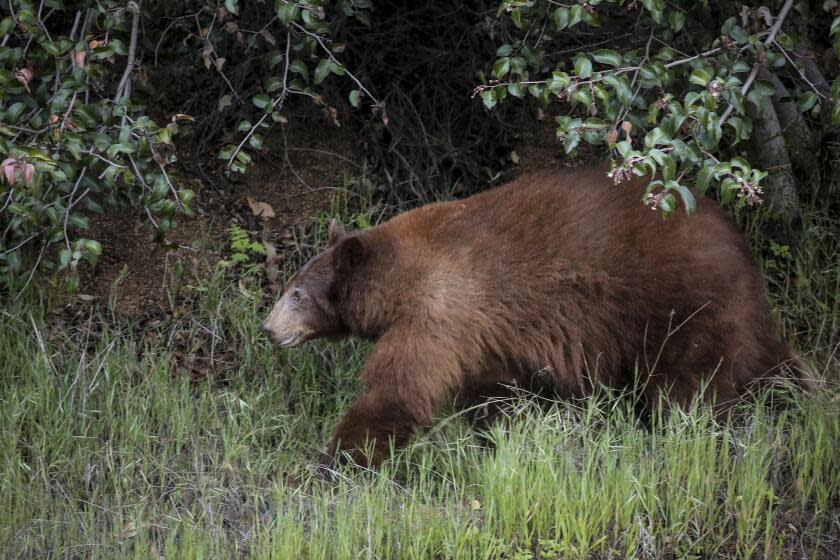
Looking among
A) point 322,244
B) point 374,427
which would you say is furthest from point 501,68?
point 322,244

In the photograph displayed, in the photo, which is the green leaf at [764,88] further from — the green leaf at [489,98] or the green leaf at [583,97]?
the green leaf at [489,98]

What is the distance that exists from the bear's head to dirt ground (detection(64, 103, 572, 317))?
4.76ft

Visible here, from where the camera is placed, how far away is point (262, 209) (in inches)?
299

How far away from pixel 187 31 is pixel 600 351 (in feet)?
9.62

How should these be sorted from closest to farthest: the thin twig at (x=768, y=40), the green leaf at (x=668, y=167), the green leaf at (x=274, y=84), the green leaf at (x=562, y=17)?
1. the green leaf at (x=668, y=167)
2. the green leaf at (x=562, y=17)
3. the thin twig at (x=768, y=40)
4. the green leaf at (x=274, y=84)

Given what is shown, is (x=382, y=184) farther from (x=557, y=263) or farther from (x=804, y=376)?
(x=804, y=376)

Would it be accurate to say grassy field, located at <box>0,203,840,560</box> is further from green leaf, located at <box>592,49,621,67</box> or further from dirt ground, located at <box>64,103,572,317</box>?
green leaf, located at <box>592,49,621,67</box>

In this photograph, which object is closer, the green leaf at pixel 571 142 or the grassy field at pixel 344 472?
the grassy field at pixel 344 472

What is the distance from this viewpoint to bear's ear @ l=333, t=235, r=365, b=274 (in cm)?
559

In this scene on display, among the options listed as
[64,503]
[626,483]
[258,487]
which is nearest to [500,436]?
[626,483]

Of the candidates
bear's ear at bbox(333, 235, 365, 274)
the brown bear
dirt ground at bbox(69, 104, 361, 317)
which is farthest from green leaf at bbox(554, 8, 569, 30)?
dirt ground at bbox(69, 104, 361, 317)

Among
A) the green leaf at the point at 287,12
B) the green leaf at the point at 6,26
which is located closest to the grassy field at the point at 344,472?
the green leaf at the point at 6,26

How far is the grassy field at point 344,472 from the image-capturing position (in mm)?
4672

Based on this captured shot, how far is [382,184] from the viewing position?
7.61 metres
